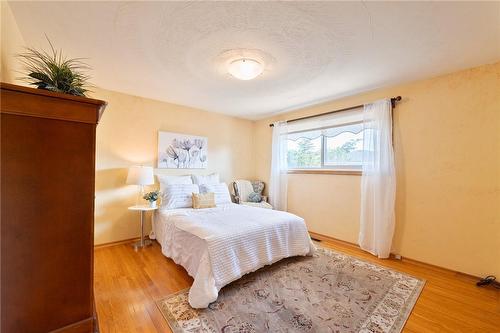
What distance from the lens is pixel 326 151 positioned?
11.5 feet

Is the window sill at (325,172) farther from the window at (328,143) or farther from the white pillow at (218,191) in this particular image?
the white pillow at (218,191)

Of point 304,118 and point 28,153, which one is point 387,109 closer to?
point 304,118

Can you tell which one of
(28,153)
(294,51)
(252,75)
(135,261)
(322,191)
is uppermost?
(294,51)

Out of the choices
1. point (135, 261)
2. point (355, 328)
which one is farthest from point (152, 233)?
point (355, 328)

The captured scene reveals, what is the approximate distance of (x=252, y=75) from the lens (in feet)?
7.08

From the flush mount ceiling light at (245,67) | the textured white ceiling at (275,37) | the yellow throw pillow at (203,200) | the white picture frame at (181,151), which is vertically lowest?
the yellow throw pillow at (203,200)

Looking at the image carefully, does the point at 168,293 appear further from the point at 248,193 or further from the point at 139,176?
the point at 248,193

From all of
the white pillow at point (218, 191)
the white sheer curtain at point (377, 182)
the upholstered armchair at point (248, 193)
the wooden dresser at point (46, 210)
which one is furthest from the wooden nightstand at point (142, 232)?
the white sheer curtain at point (377, 182)

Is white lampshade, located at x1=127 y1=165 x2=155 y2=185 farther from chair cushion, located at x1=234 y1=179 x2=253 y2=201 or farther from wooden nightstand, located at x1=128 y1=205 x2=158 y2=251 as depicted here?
chair cushion, located at x1=234 y1=179 x2=253 y2=201

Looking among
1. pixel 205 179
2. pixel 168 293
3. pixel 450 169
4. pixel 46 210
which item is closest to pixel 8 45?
pixel 46 210

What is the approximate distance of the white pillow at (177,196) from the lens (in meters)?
2.90

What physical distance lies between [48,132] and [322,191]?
132 inches

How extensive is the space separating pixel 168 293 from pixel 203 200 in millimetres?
1332

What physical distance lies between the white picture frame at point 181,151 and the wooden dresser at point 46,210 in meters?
2.47
